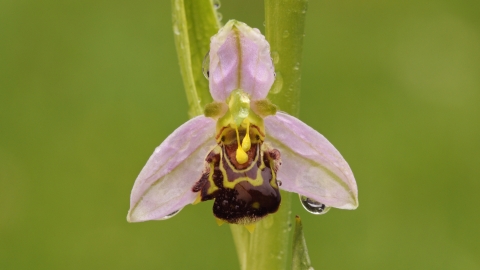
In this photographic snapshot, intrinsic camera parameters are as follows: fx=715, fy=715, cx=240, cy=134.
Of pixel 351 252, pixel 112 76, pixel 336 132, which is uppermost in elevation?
pixel 112 76

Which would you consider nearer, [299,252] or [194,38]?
[299,252]

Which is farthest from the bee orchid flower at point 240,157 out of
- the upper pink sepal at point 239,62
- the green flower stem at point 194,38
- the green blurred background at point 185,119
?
the green blurred background at point 185,119

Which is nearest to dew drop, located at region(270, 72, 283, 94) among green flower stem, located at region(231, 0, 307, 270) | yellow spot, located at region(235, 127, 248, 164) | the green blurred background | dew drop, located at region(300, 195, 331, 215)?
green flower stem, located at region(231, 0, 307, 270)

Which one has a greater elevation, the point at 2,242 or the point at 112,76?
the point at 112,76

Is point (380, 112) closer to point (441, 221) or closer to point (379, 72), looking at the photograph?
point (379, 72)

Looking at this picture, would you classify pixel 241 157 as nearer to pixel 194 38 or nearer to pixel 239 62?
pixel 239 62

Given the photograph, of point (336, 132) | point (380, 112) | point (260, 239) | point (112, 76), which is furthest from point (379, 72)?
point (260, 239)

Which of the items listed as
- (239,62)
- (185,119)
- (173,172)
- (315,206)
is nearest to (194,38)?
(239,62)
